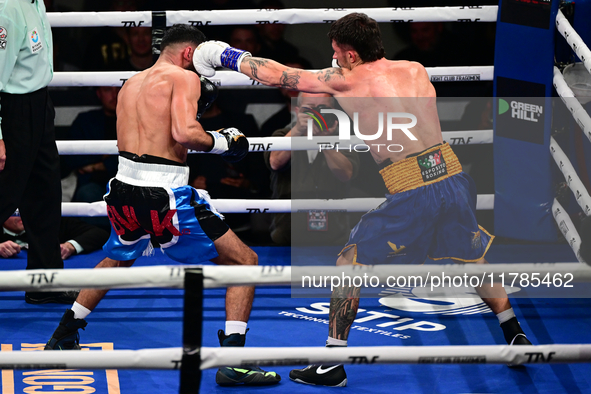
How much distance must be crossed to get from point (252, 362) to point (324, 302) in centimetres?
187

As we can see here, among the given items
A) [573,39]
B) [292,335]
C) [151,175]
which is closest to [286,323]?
[292,335]

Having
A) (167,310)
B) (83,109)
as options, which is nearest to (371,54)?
(167,310)

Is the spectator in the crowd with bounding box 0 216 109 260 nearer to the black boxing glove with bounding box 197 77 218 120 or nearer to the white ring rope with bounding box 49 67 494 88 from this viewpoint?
the white ring rope with bounding box 49 67 494 88

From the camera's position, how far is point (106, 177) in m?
4.39

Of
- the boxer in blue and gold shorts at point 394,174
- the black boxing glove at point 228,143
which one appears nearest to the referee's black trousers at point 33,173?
the black boxing glove at point 228,143

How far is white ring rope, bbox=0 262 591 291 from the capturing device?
1.39m

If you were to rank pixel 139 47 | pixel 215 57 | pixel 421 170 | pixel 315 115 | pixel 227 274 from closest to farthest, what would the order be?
pixel 227 274 < pixel 421 170 < pixel 215 57 < pixel 315 115 < pixel 139 47

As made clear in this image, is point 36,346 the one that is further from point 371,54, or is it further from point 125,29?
point 125,29

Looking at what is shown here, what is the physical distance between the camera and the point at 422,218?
8.33 feet

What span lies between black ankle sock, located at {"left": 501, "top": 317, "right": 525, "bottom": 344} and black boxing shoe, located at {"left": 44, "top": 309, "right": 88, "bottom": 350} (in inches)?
68.6

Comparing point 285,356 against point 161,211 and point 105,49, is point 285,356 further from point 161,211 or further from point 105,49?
point 105,49

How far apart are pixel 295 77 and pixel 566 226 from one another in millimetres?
1588

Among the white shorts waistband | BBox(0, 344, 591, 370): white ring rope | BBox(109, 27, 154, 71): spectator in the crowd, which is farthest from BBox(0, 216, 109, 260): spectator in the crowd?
BBox(0, 344, 591, 370): white ring rope

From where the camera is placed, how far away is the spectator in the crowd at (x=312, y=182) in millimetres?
3969
